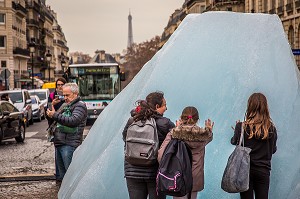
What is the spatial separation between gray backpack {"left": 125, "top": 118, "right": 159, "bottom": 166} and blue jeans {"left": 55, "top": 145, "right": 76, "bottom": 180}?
13.6 feet

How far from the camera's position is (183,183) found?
6344 millimetres

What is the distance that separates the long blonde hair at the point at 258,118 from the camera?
683 centimetres

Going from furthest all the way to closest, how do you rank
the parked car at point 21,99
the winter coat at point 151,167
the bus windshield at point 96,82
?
the bus windshield at point 96,82 < the parked car at point 21,99 < the winter coat at point 151,167

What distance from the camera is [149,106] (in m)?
6.70

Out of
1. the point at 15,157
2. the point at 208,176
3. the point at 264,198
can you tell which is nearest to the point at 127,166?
the point at 264,198

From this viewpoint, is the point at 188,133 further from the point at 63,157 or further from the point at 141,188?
the point at 63,157

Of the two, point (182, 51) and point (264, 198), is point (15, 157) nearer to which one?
point (182, 51)

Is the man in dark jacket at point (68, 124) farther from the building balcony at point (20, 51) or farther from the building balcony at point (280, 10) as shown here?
the building balcony at point (20, 51)

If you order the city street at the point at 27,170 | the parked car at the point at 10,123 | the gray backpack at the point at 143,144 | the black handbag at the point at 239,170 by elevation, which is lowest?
the city street at the point at 27,170

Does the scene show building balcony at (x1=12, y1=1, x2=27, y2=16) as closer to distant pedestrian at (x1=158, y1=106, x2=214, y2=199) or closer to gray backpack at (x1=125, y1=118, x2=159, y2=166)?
gray backpack at (x1=125, y1=118, x2=159, y2=166)

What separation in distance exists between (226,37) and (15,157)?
8.66 meters

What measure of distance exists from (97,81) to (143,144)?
81.6 ft

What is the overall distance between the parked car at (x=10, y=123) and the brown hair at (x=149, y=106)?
13.2 meters

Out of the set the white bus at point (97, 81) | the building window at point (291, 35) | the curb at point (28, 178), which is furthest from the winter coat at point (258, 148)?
the building window at point (291, 35)
